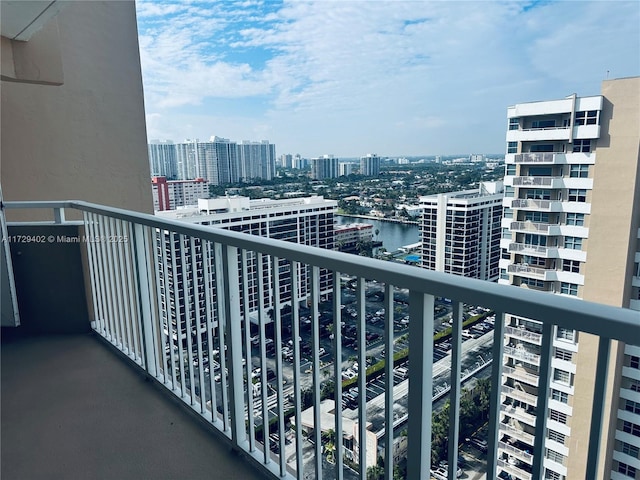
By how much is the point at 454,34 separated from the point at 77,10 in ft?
13.3

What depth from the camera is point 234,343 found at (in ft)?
5.67

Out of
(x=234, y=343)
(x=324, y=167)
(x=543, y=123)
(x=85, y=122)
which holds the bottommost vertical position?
(x=234, y=343)

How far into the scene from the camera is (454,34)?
14.1ft

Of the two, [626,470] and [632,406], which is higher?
[626,470]

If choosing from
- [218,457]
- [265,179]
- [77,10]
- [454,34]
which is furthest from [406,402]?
[77,10]

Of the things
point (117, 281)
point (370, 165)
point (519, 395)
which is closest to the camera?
point (519, 395)

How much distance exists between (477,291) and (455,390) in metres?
0.28

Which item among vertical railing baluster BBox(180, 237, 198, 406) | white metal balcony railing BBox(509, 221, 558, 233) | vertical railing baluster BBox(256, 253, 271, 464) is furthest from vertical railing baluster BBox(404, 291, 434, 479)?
white metal balcony railing BBox(509, 221, 558, 233)

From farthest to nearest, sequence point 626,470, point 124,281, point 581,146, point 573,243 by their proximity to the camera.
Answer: point 581,146 → point 573,243 → point 124,281 → point 626,470

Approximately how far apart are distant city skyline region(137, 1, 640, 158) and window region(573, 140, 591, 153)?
43 centimetres

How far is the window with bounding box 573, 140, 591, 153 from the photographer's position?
289 cm

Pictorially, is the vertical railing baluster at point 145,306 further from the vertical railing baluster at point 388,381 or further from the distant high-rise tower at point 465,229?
the vertical railing baluster at point 388,381

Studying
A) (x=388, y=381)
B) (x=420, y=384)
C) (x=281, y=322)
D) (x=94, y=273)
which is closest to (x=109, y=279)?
(x=94, y=273)

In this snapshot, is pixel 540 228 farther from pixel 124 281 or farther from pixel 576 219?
pixel 124 281
